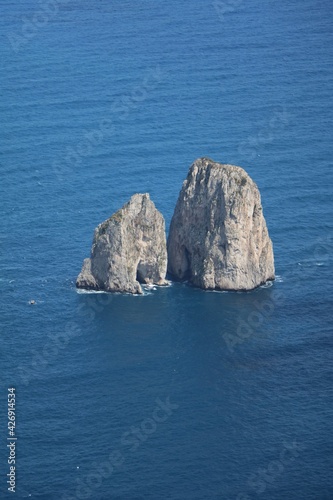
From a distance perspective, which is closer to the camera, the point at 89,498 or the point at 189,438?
the point at 89,498

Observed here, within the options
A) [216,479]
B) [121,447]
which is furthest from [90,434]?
[216,479]

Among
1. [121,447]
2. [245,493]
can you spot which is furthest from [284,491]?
[121,447]

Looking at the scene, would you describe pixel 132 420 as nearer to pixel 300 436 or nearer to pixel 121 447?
pixel 121 447

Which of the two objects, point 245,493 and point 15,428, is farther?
point 15,428

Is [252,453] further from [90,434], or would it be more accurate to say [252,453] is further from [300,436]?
[90,434]

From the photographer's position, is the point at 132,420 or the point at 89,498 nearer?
the point at 89,498

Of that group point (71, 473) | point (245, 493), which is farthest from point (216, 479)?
point (71, 473)

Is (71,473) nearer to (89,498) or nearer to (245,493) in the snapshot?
(89,498)
